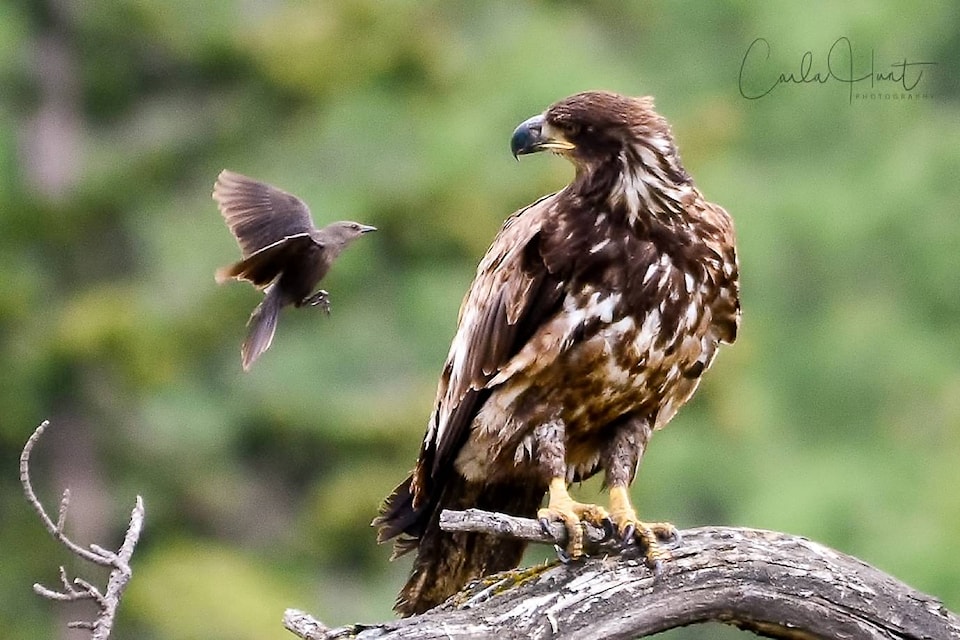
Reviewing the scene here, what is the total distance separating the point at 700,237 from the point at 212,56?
6.25 metres

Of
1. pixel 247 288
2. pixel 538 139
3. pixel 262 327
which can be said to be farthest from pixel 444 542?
pixel 247 288

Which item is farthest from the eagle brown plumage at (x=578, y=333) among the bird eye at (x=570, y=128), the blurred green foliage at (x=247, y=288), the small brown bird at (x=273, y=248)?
the blurred green foliage at (x=247, y=288)

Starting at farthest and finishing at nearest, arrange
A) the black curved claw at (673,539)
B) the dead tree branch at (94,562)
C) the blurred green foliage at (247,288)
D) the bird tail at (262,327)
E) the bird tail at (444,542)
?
the blurred green foliage at (247,288) → the bird tail at (444,542) → the black curved claw at (673,539) → the bird tail at (262,327) → the dead tree branch at (94,562)

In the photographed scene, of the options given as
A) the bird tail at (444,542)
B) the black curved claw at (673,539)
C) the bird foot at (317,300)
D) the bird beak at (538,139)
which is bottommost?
the black curved claw at (673,539)

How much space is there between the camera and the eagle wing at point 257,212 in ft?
12.7

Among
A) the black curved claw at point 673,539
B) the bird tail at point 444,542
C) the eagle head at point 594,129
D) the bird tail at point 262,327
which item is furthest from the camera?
the bird tail at point 444,542

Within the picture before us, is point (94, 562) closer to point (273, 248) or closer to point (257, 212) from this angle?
point (273, 248)

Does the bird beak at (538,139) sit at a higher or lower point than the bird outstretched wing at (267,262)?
higher

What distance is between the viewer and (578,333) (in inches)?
158

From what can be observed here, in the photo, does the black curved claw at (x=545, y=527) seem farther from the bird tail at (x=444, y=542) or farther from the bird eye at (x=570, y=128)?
the bird eye at (x=570, y=128)

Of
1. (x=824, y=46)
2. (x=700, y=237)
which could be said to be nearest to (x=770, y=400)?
(x=824, y=46)

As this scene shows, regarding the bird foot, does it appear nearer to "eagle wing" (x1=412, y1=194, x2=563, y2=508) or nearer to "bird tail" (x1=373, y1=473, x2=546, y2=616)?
"eagle wing" (x1=412, y1=194, x2=563, y2=508)

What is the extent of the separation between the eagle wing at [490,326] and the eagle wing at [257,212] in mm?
510

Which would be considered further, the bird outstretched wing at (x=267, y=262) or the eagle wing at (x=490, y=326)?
the eagle wing at (x=490, y=326)
